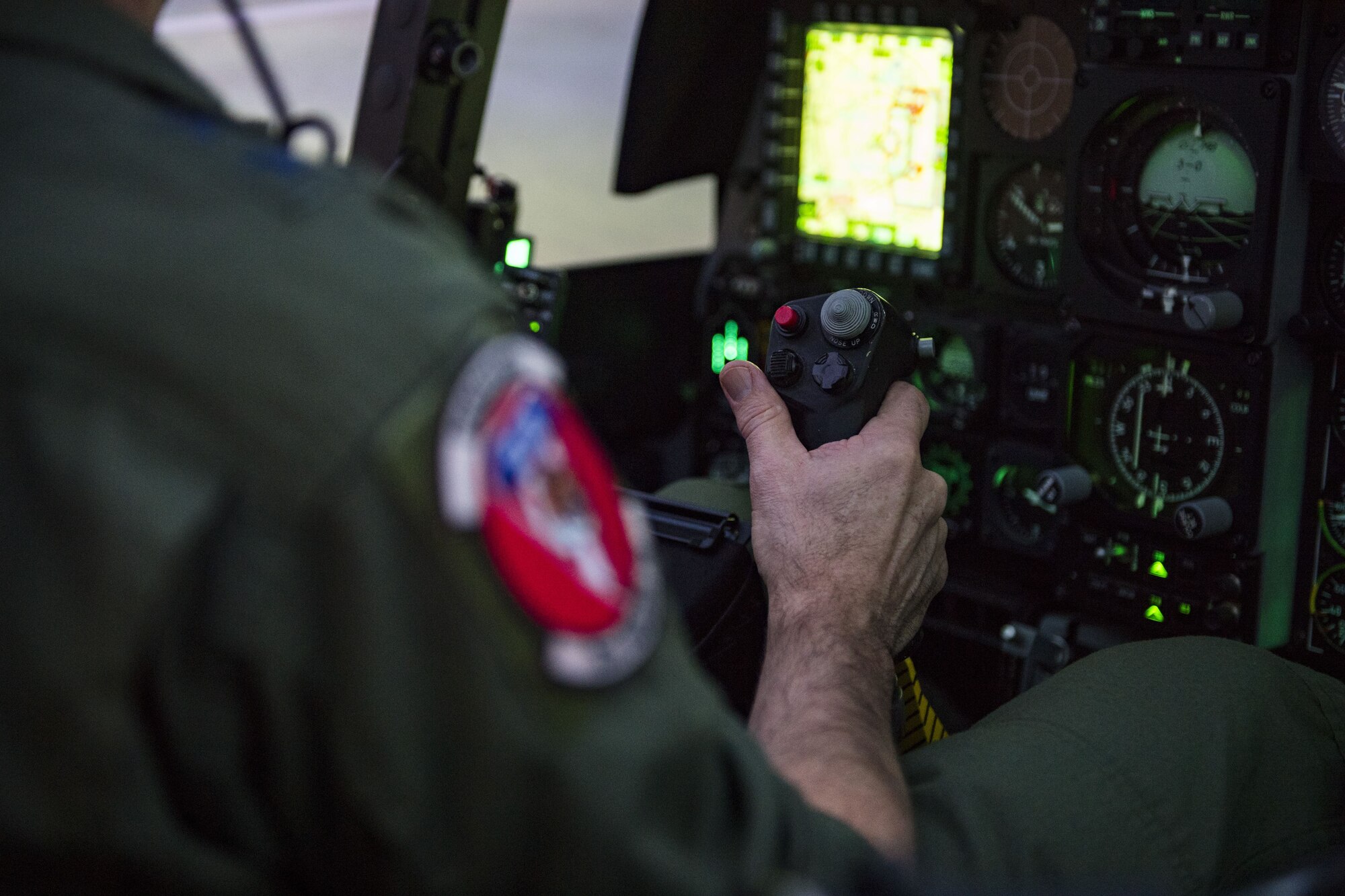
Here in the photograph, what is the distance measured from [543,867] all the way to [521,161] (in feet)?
37.9

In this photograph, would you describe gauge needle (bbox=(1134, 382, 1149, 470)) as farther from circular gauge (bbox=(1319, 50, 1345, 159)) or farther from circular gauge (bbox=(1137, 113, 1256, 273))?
circular gauge (bbox=(1319, 50, 1345, 159))

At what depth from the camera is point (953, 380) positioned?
2.50 m

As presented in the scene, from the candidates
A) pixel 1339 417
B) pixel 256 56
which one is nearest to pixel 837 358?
pixel 1339 417

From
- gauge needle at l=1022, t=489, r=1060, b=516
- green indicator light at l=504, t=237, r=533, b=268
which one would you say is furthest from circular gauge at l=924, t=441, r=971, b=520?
green indicator light at l=504, t=237, r=533, b=268

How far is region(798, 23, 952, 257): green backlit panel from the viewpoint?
2.45 metres

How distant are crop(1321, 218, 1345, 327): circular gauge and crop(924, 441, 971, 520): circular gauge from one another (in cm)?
71

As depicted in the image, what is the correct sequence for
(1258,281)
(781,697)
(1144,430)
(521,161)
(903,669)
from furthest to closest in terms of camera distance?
(521,161) → (1144,430) → (1258,281) → (903,669) → (781,697)

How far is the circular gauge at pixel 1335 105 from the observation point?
1.81 m

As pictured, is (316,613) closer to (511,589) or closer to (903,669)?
(511,589)

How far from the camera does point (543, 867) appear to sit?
2.11 feet

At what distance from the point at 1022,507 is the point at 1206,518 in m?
→ 0.45

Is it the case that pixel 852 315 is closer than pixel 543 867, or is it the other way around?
pixel 543 867

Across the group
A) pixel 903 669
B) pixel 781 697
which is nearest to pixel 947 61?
pixel 903 669

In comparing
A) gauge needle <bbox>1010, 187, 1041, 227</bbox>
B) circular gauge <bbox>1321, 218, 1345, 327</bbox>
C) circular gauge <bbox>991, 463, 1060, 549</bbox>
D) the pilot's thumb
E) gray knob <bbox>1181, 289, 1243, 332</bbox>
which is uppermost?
gauge needle <bbox>1010, 187, 1041, 227</bbox>
